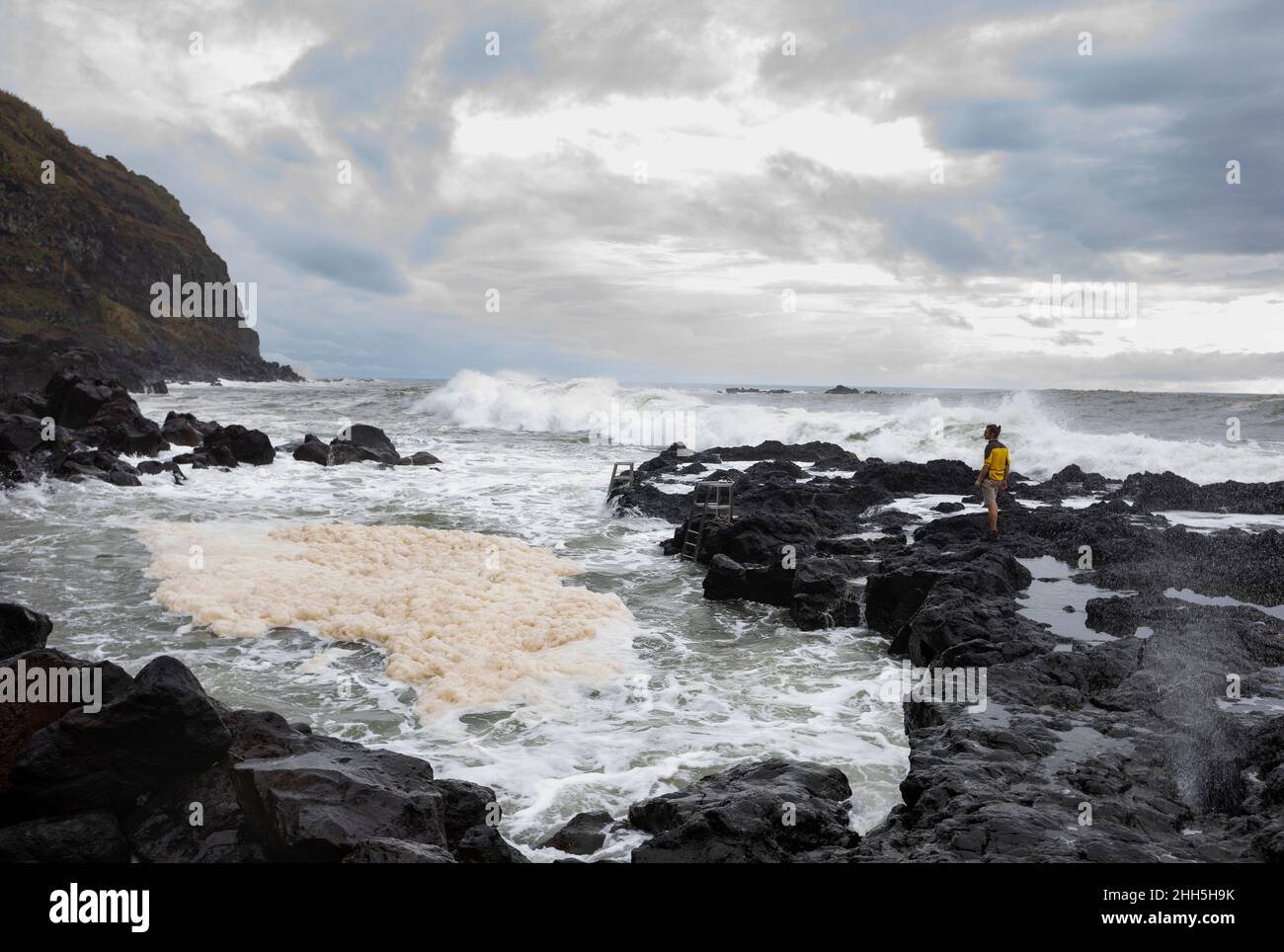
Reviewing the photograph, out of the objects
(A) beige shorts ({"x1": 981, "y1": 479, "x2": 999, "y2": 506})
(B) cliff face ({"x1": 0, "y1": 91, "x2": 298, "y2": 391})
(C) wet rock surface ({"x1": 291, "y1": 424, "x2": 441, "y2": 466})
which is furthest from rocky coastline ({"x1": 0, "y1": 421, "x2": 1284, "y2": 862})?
(B) cliff face ({"x1": 0, "y1": 91, "x2": 298, "y2": 391})

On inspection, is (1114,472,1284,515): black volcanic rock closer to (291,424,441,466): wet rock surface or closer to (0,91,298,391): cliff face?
(291,424,441,466): wet rock surface

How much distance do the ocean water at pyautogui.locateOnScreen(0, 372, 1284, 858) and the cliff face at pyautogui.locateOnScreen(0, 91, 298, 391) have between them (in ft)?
157

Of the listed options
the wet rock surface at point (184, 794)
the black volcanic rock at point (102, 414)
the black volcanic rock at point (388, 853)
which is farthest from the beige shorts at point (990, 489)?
the black volcanic rock at point (102, 414)

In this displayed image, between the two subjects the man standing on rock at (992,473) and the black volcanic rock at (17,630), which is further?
the man standing on rock at (992,473)

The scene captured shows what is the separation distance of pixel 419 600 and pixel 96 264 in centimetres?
9571

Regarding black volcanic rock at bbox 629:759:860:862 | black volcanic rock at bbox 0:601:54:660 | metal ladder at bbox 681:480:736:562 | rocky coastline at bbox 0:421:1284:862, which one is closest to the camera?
rocky coastline at bbox 0:421:1284:862

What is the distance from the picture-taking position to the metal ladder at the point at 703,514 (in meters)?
15.1

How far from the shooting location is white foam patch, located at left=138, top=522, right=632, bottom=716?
29.3 ft

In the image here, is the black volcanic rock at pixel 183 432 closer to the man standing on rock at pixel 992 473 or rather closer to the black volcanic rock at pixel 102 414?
the black volcanic rock at pixel 102 414

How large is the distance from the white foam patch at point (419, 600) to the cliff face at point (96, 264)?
54.8m

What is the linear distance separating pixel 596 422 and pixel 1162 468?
1217 inches

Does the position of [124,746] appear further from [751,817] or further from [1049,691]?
[1049,691]
